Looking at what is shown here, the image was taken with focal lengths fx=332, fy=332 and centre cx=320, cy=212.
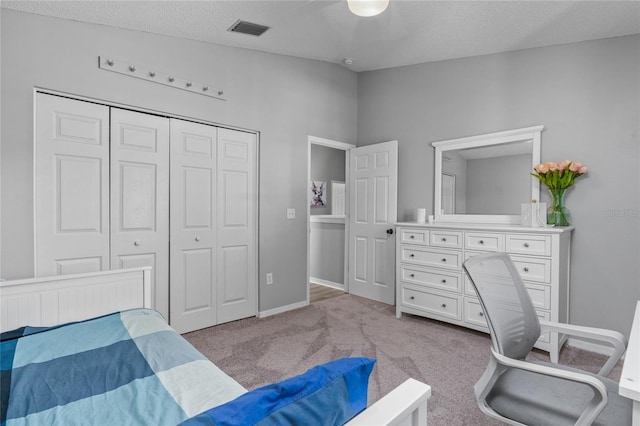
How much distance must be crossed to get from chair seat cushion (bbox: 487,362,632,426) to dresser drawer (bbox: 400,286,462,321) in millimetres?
1751

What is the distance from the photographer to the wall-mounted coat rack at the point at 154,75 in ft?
8.46

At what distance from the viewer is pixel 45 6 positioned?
2221mm

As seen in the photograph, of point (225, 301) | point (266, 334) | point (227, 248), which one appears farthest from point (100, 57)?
point (266, 334)

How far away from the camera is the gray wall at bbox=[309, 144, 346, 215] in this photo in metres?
5.88

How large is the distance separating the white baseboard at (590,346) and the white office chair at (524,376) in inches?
68.4

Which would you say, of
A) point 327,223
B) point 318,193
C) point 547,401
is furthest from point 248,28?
point 318,193

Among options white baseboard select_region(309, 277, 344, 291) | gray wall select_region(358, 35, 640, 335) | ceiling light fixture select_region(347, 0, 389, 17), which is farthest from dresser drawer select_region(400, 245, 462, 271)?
ceiling light fixture select_region(347, 0, 389, 17)

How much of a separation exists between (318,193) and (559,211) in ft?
12.0

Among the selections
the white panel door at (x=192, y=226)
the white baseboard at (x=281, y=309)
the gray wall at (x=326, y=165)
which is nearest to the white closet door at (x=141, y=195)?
the white panel door at (x=192, y=226)

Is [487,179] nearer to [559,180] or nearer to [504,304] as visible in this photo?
[559,180]

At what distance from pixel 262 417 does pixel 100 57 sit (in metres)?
2.96

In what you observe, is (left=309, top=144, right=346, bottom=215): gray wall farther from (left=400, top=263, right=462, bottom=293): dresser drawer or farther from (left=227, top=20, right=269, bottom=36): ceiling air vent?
(left=227, top=20, right=269, bottom=36): ceiling air vent

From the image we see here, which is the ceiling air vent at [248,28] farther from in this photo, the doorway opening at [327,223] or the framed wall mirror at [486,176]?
the framed wall mirror at [486,176]

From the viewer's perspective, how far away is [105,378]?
1177mm
